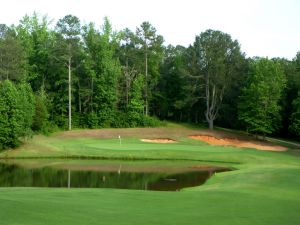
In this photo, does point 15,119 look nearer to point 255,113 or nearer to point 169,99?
point 255,113

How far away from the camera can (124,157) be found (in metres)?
42.9

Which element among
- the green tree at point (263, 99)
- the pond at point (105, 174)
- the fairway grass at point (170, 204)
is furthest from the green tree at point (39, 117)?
the fairway grass at point (170, 204)

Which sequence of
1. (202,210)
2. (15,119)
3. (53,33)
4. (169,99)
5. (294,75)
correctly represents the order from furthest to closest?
(169,99) < (53,33) < (294,75) < (15,119) < (202,210)

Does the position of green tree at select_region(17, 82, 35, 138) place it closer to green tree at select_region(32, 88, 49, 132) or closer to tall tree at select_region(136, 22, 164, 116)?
green tree at select_region(32, 88, 49, 132)

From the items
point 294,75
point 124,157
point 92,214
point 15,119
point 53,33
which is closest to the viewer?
point 92,214

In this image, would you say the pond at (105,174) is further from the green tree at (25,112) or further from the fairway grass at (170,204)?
the green tree at (25,112)

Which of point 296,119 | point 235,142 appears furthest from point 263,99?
point 235,142

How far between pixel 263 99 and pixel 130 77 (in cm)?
2397

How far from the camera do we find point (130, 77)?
7481cm

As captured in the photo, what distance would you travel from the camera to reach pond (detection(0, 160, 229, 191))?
1098 inches

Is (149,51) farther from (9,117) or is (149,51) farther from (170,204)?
(170,204)

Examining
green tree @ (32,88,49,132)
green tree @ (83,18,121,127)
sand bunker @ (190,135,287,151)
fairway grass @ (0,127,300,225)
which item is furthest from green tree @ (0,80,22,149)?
fairway grass @ (0,127,300,225)

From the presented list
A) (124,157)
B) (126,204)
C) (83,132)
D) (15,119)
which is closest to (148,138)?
(83,132)

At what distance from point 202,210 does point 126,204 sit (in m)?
2.89
